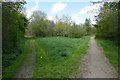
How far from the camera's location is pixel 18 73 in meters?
15.4

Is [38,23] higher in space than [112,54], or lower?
higher

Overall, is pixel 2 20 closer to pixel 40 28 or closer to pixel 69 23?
pixel 40 28

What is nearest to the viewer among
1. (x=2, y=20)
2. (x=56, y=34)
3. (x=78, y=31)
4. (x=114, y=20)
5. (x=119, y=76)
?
(x=119, y=76)

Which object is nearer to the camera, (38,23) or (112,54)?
(112,54)

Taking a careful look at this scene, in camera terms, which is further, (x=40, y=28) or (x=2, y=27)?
(x=40, y=28)

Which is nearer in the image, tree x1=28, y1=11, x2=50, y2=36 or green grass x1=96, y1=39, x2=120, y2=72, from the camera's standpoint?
green grass x1=96, y1=39, x2=120, y2=72

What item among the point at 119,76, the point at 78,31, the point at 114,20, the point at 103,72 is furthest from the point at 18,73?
the point at 78,31

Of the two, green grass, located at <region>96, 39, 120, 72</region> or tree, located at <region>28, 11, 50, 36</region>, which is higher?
tree, located at <region>28, 11, 50, 36</region>

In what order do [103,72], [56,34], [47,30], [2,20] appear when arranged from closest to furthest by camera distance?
[103,72], [2,20], [47,30], [56,34]

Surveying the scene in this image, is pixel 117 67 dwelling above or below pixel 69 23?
below

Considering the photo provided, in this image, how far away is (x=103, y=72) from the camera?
14.6m

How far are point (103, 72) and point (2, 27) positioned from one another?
7784mm

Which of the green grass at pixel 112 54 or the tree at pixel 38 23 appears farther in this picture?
the tree at pixel 38 23

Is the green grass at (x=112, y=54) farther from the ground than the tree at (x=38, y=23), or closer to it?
closer to it
